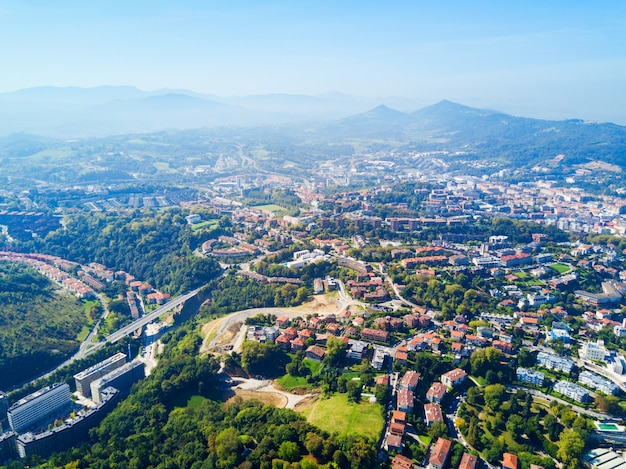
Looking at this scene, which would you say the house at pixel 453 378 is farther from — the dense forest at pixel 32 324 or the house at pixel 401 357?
the dense forest at pixel 32 324

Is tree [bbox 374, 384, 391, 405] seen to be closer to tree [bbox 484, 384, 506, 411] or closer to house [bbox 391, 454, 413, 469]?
house [bbox 391, 454, 413, 469]

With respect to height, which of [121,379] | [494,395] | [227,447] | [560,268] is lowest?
[121,379]

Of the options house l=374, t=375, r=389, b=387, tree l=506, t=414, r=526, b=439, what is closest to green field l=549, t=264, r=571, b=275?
tree l=506, t=414, r=526, b=439

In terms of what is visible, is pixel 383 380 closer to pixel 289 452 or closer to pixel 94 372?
pixel 289 452

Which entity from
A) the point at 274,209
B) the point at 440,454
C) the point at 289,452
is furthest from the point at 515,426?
the point at 274,209

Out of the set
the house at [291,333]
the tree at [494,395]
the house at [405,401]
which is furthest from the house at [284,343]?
the tree at [494,395]

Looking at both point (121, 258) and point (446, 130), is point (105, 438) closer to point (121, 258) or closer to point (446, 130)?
point (121, 258)
